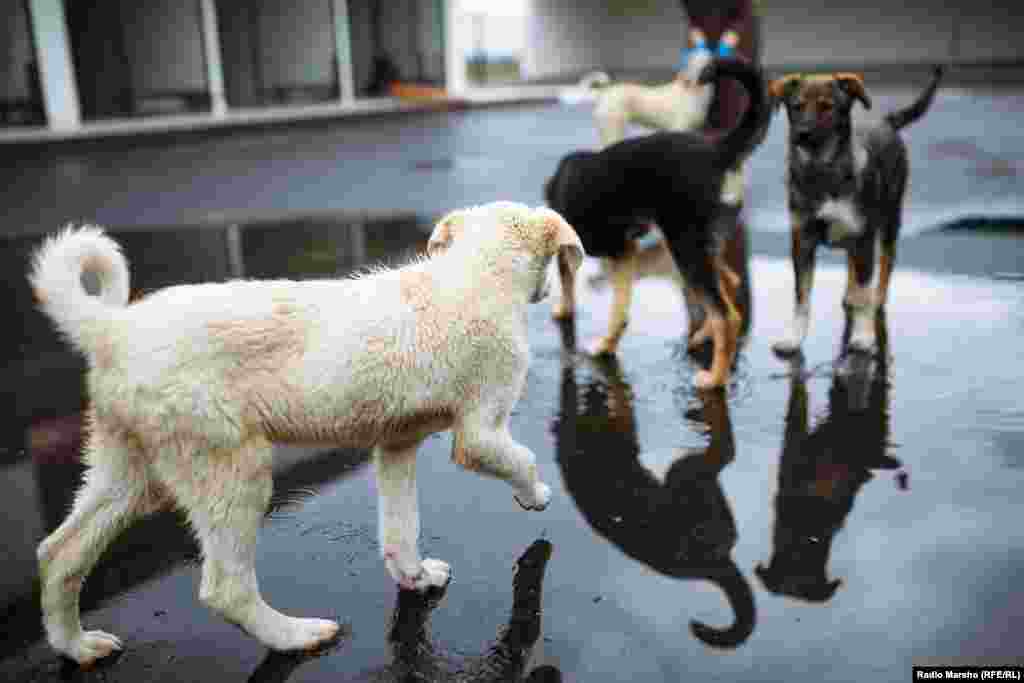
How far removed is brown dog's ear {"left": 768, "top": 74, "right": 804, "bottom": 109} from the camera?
5152mm

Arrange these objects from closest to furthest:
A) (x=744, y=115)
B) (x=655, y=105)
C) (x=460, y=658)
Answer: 1. (x=460, y=658)
2. (x=744, y=115)
3. (x=655, y=105)

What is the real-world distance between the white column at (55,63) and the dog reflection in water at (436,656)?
59.2ft

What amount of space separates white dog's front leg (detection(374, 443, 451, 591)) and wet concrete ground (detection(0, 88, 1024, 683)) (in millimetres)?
87

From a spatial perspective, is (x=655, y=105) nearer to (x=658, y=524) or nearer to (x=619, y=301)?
(x=619, y=301)

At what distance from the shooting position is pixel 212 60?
807 inches

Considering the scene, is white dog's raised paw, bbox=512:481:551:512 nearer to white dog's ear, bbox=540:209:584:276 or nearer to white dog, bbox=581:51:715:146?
white dog's ear, bbox=540:209:584:276

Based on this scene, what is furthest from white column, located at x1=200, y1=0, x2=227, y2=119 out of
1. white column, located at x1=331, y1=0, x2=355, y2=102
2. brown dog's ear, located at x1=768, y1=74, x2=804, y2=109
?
brown dog's ear, located at x1=768, y1=74, x2=804, y2=109

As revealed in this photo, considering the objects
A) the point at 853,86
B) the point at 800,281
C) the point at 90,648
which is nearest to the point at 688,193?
the point at 800,281

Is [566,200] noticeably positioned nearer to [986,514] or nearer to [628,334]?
[628,334]

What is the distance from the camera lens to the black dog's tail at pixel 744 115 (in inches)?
188

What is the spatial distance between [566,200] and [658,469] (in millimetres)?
2023

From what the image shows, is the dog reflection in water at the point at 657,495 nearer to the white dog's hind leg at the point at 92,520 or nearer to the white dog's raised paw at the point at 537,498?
the white dog's raised paw at the point at 537,498

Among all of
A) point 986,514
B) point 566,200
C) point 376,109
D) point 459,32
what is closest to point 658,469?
point 986,514

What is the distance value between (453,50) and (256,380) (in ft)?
87.7
